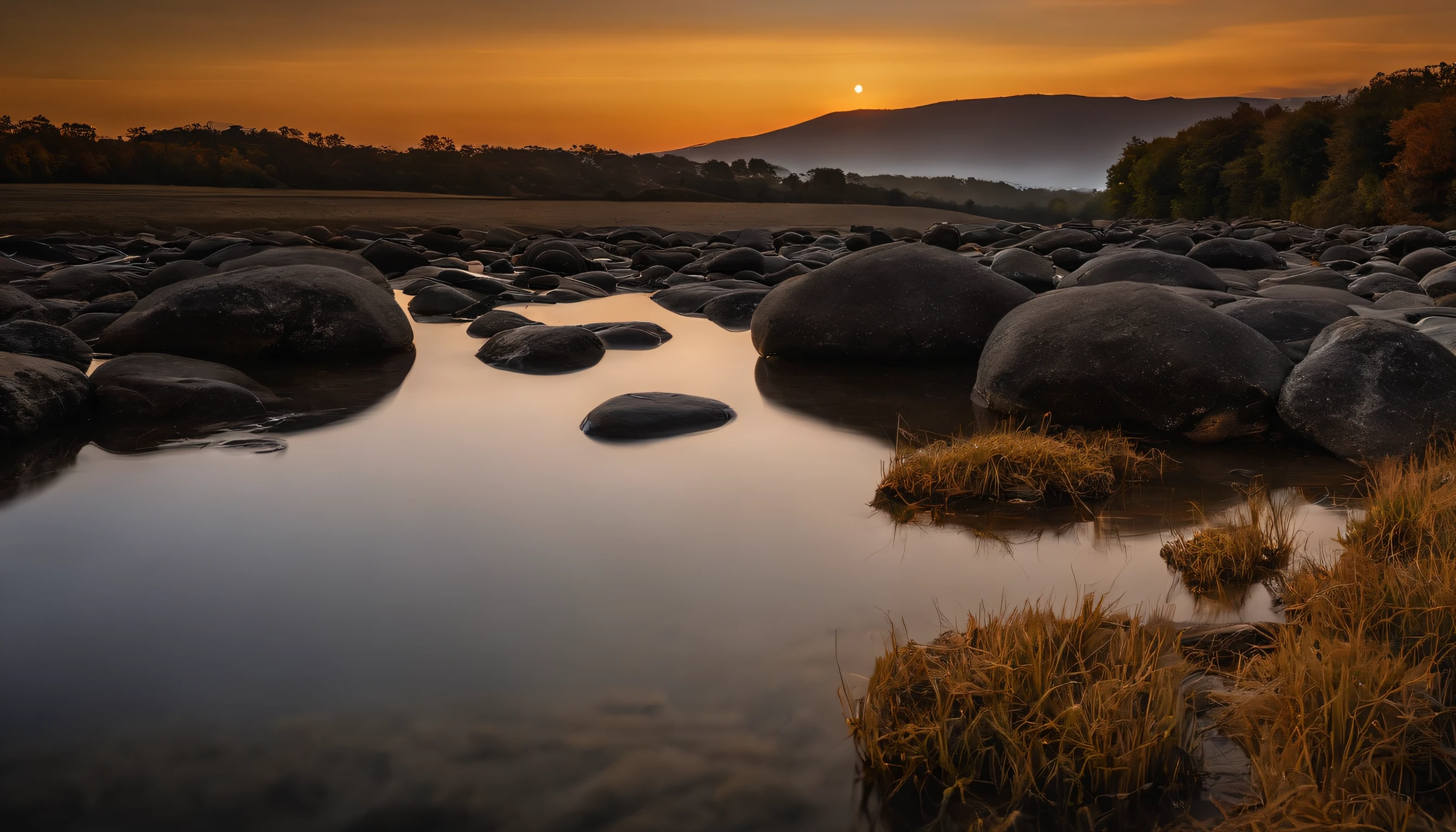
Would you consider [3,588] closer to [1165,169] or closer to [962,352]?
[962,352]

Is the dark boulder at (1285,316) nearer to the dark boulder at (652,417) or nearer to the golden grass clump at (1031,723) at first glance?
the dark boulder at (652,417)

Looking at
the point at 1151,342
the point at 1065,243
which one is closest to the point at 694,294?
the point at 1151,342

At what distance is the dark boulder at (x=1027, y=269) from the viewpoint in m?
12.6

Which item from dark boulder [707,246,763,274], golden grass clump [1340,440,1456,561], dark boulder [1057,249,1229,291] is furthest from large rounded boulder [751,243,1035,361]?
dark boulder [707,246,763,274]

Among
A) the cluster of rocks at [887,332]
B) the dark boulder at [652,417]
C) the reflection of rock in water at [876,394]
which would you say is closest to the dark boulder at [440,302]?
the cluster of rocks at [887,332]

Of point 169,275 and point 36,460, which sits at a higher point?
point 169,275

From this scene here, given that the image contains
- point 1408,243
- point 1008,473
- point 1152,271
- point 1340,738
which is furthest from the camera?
point 1408,243

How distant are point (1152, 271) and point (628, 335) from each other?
570cm

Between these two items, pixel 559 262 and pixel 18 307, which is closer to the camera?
pixel 18 307

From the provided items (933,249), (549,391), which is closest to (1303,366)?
(933,249)

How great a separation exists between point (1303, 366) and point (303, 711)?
580 centimetres

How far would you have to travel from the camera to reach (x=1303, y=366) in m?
5.80

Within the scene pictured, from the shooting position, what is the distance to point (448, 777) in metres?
2.48

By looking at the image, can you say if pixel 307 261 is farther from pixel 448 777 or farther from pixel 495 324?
pixel 448 777
